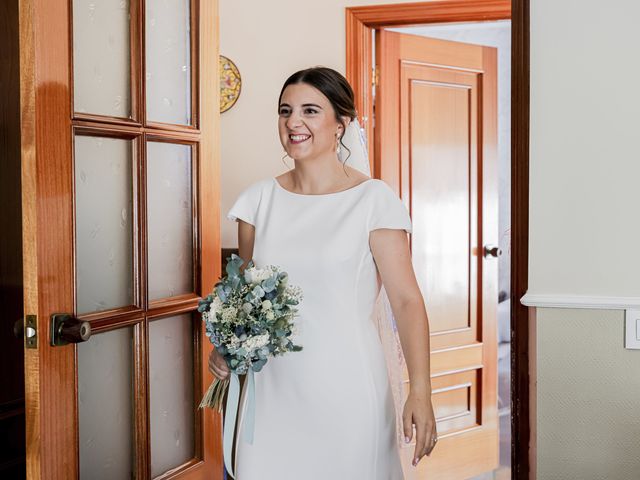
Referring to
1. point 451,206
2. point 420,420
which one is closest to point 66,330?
point 420,420

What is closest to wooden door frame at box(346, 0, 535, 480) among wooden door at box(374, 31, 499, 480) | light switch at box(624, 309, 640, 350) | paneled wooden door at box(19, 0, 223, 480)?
light switch at box(624, 309, 640, 350)

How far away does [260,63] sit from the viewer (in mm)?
4023

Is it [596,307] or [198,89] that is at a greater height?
[198,89]

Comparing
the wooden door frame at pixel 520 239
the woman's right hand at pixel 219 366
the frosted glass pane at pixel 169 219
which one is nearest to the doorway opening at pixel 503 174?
the wooden door frame at pixel 520 239

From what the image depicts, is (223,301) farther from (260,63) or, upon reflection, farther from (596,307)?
(260,63)

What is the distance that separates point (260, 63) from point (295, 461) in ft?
8.49

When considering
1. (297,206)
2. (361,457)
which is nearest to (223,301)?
(297,206)

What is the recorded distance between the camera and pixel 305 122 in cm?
202

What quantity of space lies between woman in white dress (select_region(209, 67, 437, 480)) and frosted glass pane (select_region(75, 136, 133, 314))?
37cm

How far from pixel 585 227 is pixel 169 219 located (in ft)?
3.96

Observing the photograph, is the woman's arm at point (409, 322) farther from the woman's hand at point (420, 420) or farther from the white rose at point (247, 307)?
the white rose at point (247, 307)

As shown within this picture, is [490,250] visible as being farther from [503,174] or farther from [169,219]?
[503,174]

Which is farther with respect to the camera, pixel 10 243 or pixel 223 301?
pixel 10 243

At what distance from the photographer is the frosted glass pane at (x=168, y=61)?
2150mm
